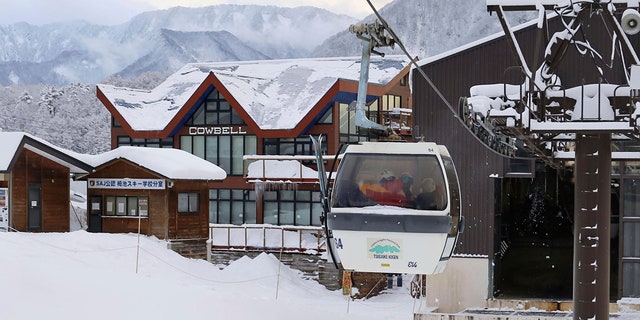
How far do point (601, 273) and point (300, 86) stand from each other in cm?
3245

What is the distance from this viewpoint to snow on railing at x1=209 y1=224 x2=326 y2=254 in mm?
37375

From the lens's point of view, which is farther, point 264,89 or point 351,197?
point 264,89

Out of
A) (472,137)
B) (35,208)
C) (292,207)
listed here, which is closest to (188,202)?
(35,208)

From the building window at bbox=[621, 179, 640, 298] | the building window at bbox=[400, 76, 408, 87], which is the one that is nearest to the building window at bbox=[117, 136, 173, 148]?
the building window at bbox=[400, 76, 408, 87]

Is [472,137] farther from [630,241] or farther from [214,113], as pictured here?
[214,113]

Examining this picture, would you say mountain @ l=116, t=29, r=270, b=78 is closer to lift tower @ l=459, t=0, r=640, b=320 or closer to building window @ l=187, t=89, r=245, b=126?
building window @ l=187, t=89, r=245, b=126

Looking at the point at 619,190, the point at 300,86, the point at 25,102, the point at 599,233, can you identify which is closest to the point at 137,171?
the point at 300,86

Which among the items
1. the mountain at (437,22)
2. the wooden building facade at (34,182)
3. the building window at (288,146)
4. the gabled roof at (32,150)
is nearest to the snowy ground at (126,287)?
the wooden building facade at (34,182)

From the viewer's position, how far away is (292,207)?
133ft

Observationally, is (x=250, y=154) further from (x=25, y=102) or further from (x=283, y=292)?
(x=25, y=102)

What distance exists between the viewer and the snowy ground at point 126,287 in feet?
50.7

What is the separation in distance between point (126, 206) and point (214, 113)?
10.6 m

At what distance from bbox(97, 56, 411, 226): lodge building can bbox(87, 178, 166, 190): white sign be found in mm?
6144

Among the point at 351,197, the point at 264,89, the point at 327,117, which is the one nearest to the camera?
the point at 351,197
